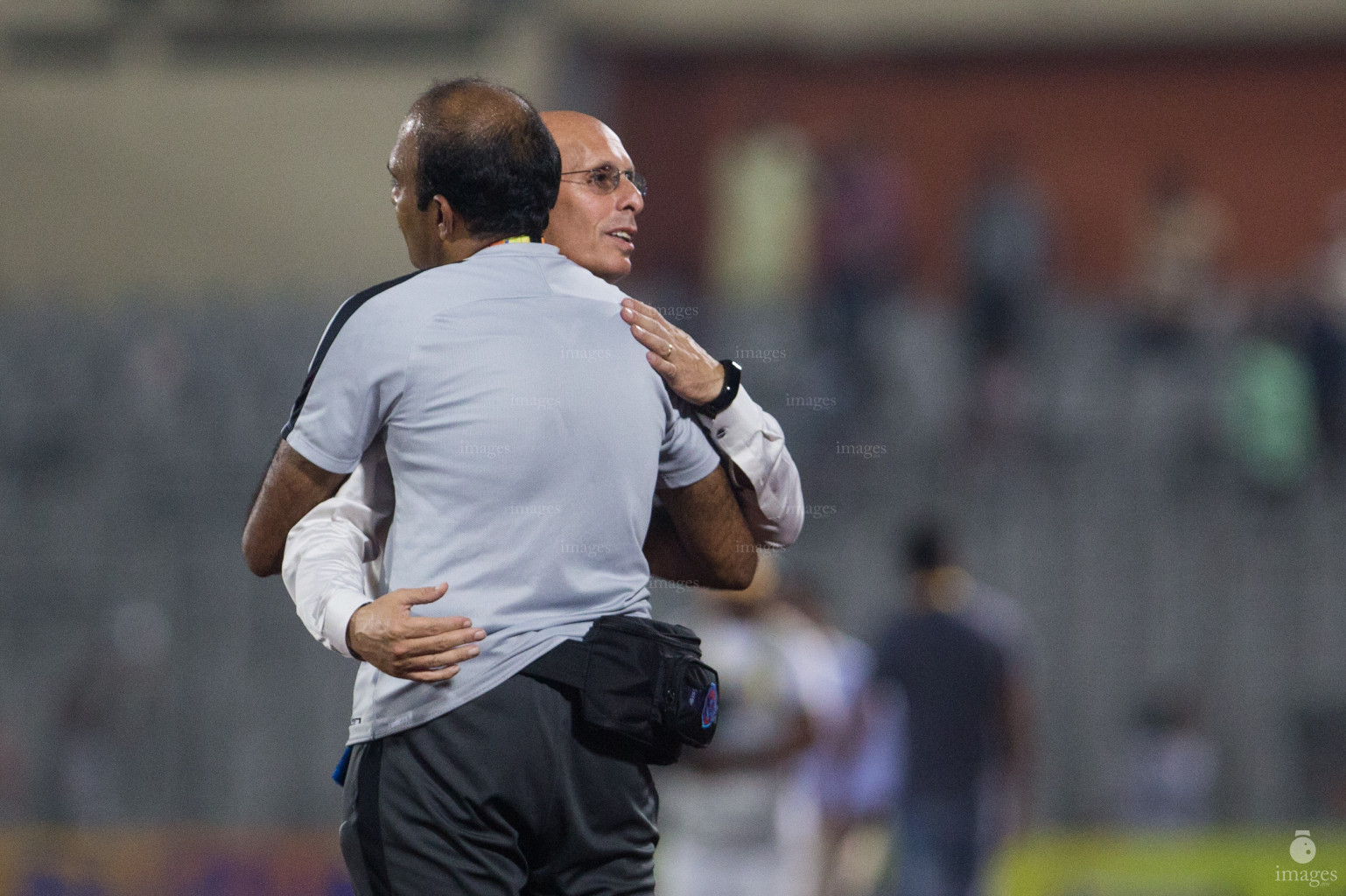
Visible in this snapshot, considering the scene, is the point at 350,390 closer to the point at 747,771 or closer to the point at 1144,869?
the point at 747,771

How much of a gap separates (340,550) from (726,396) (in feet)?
1.90

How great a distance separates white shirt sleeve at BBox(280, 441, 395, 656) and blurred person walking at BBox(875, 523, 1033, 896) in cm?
490

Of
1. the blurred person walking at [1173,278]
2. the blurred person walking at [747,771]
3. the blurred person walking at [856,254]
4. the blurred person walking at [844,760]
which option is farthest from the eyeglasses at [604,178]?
the blurred person walking at [1173,278]

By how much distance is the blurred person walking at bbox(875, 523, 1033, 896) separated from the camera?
23.8 feet

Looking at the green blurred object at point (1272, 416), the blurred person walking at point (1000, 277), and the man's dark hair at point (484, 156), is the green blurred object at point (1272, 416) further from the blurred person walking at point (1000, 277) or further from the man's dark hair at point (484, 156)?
the man's dark hair at point (484, 156)

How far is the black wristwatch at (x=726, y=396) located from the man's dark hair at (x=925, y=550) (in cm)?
474

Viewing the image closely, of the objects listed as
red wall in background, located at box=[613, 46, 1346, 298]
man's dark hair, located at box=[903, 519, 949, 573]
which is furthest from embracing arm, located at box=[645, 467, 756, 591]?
red wall in background, located at box=[613, 46, 1346, 298]

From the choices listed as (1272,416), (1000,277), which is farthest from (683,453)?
(1000,277)

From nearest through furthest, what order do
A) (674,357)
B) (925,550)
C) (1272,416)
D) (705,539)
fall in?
(674,357)
(705,539)
(925,550)
(1272,416)

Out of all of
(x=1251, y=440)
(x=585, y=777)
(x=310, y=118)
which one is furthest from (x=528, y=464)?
(x=310, y=118)

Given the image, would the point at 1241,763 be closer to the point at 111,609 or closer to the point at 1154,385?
the point at 1154,385

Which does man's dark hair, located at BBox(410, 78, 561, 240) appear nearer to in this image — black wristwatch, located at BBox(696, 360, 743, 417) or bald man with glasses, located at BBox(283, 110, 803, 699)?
bald man with glasses, located at BBox(283, 110, 803, 699)

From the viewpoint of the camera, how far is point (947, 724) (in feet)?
23.8

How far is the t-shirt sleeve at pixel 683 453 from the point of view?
2.48 metres
